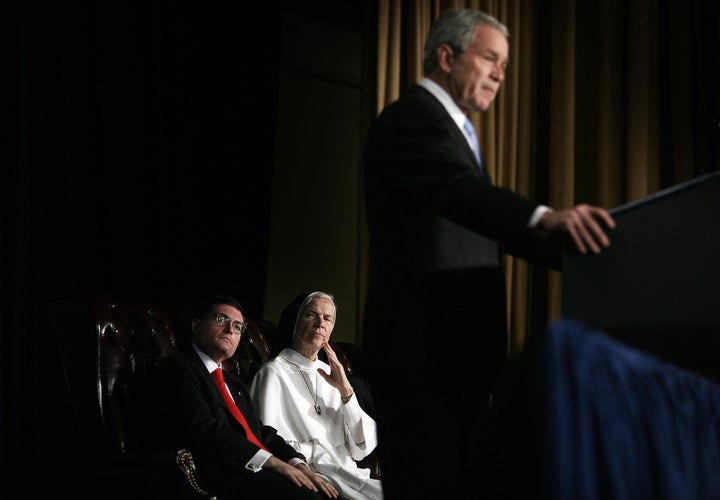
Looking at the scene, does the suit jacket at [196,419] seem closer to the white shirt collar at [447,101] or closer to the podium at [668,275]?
the white shirt collar at [447,101]

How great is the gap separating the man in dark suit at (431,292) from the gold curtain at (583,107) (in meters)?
2.54

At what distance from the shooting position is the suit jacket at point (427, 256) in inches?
57.2

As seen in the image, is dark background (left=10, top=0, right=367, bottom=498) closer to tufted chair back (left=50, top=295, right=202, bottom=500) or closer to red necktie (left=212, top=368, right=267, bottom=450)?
tufted chair back (left=50, top=295, right=202, bottom=500)

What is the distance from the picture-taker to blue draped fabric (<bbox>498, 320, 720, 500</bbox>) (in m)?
0.77

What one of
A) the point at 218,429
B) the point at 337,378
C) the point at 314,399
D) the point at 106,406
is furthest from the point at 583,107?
the point at 106,406

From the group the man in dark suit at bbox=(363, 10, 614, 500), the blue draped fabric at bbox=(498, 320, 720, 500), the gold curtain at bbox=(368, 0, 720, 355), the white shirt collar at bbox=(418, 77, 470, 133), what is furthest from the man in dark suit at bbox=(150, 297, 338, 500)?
the blue draped fabric at bbox=(498, 320, 720, 500)

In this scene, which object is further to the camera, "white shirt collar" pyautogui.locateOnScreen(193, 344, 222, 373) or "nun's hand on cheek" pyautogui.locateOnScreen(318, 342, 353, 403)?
"nun's hand on cheek" pyautogui.locateOnScreen(318, 342, 353, 403)

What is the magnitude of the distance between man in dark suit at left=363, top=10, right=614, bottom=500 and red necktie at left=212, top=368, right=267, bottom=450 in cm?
168

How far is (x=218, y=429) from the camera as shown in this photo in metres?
2.95

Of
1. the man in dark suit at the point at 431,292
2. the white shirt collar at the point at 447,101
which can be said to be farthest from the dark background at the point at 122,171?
the white shirt collar at the point at 447,101

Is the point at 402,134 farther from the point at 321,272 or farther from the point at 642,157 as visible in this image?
the point at 321,272

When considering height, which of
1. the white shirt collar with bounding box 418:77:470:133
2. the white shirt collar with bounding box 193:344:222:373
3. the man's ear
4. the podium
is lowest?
the white shirt collar with bounding box 193:344:222:373

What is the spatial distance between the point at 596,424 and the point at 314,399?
282 centimetres

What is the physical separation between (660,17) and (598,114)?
1.85 ft
